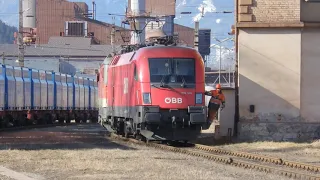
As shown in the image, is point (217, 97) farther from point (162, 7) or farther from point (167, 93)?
point (162, 7)

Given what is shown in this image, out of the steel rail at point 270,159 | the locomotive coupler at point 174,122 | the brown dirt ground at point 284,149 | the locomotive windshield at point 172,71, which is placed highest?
the locomotive windshield at point 172,71

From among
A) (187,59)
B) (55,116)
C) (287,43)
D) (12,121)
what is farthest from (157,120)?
(55,116)

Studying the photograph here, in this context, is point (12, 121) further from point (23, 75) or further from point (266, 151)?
point (266, 151)

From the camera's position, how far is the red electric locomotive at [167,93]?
831 inches

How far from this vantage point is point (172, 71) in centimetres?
2169

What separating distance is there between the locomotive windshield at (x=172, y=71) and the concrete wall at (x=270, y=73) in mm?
4111

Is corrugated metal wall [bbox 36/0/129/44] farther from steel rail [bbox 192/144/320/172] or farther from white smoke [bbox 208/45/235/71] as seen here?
steel rail [bbox 192/144/320/172]

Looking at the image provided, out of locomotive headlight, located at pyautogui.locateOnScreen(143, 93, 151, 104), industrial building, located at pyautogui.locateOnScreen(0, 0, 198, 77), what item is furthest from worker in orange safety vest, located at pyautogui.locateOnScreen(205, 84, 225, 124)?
industrial building, located at pyautogui.locateOnScreen(0, 0, 198, 77)

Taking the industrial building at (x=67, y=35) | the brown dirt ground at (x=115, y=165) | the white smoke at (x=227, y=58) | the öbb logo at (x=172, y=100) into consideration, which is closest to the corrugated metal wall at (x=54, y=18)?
the industrial building at (x=67, y=35)

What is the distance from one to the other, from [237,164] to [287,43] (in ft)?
34.3

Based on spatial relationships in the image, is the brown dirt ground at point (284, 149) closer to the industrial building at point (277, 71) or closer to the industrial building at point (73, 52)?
the industrial building at point (277, 71)

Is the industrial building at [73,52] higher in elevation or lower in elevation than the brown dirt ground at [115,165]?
higher

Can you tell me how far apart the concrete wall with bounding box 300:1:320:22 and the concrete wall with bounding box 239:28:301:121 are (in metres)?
0.81

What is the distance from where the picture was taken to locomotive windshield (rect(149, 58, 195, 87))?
21.5m
